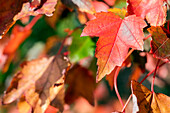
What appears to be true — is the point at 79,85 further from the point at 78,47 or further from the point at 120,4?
the point at 120,4

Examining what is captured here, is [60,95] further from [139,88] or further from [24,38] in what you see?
[24,38]

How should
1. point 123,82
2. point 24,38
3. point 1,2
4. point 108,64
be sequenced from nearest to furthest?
point 108,64
point 1,2
point 123,82
point 24,38

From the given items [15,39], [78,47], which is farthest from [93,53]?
[15,39]

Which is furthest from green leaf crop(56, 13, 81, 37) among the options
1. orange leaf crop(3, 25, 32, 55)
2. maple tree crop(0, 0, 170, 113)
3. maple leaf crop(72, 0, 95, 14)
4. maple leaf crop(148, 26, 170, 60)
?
maple leaf crop(148, 26, 170, 60)

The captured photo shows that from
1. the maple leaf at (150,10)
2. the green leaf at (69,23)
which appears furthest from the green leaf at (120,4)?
the green leaf at (69,23)

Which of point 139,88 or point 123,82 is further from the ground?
point 139,88

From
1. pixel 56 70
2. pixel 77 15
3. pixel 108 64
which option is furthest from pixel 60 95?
pixel 77 15
